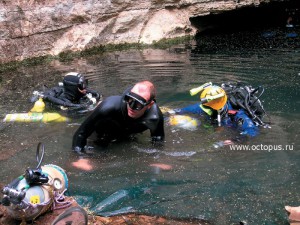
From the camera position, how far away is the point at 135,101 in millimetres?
4266

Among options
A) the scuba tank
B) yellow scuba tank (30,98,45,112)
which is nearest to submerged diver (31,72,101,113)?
yellow scuba tank (30,98,45,112)

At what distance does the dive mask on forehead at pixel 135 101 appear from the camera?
13.8 feet

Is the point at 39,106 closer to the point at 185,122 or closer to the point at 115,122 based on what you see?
the point at 115,122

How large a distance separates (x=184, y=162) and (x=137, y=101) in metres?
1.05

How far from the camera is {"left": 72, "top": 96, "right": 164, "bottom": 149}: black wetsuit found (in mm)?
4473

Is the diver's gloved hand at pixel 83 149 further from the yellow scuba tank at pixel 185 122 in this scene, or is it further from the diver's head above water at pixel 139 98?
the yellow scuba tank at pixel 185 122

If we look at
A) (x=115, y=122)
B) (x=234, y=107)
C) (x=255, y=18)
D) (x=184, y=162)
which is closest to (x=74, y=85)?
(x=115, y=122)

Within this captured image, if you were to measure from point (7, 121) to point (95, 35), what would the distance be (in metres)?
5.28

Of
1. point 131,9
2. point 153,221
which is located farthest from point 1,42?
point 153,221

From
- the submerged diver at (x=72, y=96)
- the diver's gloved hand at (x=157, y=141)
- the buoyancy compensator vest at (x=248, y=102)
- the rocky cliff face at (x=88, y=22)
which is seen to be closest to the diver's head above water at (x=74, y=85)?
the submerged diver at (x=72, y=96)

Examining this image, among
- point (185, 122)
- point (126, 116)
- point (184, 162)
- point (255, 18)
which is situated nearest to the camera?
point (126, 116)

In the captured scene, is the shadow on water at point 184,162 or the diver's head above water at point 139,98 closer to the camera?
the shadow on water at point 184,162

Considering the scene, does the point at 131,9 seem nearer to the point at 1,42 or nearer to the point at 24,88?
the point at 1,42

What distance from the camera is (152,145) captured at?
5.05 m
